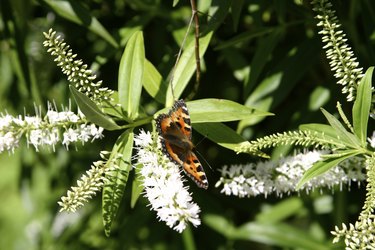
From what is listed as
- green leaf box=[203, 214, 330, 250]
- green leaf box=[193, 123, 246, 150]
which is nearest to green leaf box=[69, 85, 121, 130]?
green leaf box=[193, 123, 246, 150]

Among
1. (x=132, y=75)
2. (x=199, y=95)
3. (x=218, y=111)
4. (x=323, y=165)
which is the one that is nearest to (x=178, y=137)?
(x=218, y=111)

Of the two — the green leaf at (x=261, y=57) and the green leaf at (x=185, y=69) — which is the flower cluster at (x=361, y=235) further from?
the green leaf at (x=261, y=57)

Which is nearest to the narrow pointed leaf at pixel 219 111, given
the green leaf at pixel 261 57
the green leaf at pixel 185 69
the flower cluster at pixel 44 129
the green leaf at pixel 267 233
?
the green leaf at pixel 185 69

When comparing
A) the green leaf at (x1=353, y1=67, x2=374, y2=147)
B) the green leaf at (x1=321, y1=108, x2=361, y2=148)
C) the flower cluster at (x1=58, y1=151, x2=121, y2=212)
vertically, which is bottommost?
the flower cluster at (x1=58, y1=151, x2=121, y2=212)

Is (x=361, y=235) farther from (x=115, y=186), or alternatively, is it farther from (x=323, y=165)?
(x=115, y=186)

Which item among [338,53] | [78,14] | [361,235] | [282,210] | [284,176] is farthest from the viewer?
[282,210]

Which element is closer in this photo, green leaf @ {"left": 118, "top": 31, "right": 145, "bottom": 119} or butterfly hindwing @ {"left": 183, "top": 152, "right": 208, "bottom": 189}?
butterfly hindwing @ {"left": 183, "top": 152, "right": 208, "bottom": 189}

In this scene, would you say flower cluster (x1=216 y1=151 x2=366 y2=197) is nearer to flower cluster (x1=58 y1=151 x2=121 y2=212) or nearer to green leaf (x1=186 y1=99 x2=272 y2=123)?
green leaf (x1=186 y1=99 x2=272 y2=123)

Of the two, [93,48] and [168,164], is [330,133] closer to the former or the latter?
[168,164]
